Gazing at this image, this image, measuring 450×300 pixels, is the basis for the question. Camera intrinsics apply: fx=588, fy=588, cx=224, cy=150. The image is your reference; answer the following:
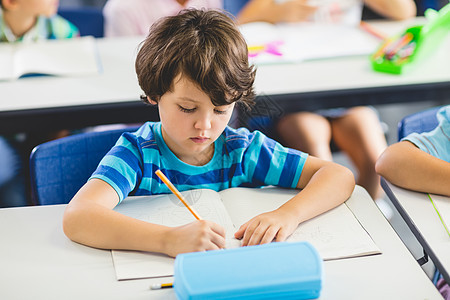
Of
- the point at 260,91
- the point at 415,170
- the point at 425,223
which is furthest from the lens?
the point at 260,91

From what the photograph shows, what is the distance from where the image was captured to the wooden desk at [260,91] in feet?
5.43

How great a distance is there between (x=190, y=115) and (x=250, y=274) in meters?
0.39

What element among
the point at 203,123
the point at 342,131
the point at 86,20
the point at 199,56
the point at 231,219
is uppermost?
the point at 199,56

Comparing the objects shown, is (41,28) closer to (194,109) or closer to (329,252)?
(194,109)

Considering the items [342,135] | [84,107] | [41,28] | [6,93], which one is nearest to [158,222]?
[84,107]

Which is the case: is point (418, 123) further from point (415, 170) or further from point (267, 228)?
point (267, 228)

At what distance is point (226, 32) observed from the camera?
3.77ft

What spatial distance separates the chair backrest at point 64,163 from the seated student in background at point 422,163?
Answer: 604 mm

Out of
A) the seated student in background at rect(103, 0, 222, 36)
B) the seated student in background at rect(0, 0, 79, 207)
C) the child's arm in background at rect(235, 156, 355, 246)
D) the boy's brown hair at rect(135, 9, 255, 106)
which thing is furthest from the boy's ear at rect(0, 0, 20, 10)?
the child's arm in background at rect(235, 156, 355, 246)

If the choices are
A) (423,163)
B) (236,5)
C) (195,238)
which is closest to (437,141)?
(423,163)

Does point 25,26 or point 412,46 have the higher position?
point 412,46

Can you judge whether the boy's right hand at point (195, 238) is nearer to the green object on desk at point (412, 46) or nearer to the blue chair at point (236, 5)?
the green object on desk at point (412, 46)

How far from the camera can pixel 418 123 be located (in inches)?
55.2

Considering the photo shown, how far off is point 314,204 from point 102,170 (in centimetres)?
40
